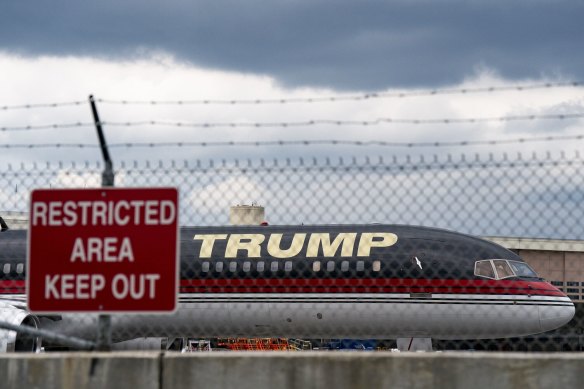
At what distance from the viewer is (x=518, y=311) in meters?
19.8

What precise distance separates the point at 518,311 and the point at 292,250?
5054 millimetres

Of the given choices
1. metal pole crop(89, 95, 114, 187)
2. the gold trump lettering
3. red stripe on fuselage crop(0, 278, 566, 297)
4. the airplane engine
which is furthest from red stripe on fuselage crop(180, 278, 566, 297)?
metal pole crop(89, 95, 114, 187)

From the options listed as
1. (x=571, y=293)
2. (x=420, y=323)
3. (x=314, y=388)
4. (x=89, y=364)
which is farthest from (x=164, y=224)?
(x=571, y=293)

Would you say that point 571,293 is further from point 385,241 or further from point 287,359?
point 287,359

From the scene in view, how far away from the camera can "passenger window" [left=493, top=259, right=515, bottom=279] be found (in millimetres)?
20250

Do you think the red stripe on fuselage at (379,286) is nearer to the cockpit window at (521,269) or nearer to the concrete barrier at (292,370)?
the cockpit window at (521,269)

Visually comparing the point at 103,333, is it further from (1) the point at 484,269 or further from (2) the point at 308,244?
(2) the point at 308,244

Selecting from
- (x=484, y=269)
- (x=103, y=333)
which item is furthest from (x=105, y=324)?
(x=484, y=269)

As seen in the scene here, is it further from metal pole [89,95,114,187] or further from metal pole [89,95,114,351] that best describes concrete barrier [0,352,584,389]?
metal pole [89,95,114,187]

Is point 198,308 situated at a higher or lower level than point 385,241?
lower

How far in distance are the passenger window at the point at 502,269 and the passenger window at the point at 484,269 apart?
12 cm

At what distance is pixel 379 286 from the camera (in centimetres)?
1995

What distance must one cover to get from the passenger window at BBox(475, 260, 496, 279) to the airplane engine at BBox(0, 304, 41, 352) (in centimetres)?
899

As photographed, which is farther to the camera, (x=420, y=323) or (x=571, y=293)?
(x=571, y=293)
